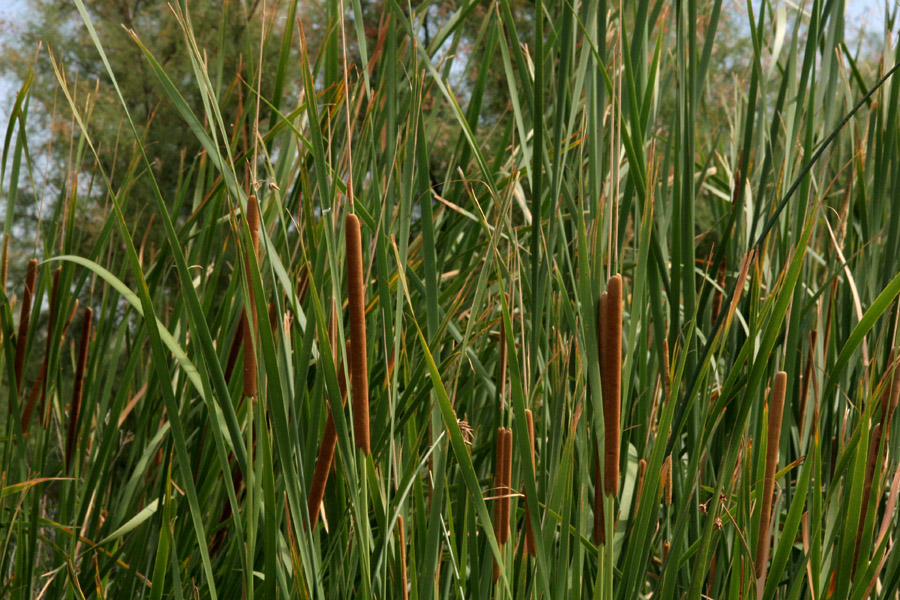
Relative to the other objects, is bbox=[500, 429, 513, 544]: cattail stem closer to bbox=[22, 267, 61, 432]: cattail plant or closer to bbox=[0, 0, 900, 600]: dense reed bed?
bbox=[0, 0, 900, 600]: dense reed bed

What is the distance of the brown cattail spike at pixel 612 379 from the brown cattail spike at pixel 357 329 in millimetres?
108

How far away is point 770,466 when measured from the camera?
16.9 inches

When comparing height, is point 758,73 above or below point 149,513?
above

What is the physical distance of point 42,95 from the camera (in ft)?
14.1

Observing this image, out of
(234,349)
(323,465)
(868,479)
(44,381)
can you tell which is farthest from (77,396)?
(868,479)

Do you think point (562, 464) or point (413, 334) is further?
point (413, 334)

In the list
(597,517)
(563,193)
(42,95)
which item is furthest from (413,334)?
(42,95)

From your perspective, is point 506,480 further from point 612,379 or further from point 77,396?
point 77,396

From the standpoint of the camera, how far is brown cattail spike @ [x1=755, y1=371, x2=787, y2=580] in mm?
424

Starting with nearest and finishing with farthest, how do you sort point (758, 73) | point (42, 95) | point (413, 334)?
point (758, 73), point (413, 334), point (42, 95)

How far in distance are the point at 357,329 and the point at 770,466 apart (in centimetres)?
24

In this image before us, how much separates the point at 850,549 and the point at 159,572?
38 cm

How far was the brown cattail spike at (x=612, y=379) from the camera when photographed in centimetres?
34

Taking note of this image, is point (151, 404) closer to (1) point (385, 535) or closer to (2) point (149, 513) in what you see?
(2) point (149, 513)
